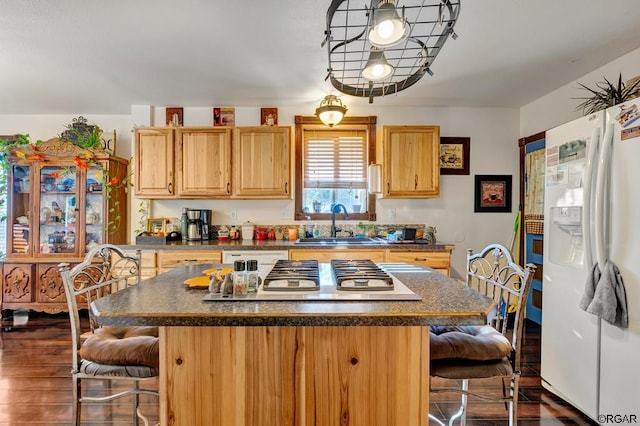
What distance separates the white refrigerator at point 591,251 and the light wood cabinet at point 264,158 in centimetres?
235

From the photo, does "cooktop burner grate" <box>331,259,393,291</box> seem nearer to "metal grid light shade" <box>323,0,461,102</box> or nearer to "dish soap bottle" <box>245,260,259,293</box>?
"dish soap bottle" <box>245,260,259,293</box>

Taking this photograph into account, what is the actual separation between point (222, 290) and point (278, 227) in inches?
103

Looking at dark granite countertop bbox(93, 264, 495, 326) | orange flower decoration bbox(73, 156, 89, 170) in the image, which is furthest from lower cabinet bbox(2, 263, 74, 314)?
dark granite countertop bbox(93, 264, 495, 326)

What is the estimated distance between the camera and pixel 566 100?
10.4 feet

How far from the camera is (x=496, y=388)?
2.24m

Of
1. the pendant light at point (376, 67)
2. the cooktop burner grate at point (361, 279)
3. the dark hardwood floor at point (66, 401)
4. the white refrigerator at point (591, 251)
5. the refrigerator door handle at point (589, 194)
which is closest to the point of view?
the cooktop burner grate at point (361, 279)

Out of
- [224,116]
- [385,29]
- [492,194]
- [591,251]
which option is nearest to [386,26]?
[385,29]

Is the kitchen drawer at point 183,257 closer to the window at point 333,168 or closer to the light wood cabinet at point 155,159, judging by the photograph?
the light wood cabinet at point 155,159

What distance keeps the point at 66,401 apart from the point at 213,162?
2.33 metres

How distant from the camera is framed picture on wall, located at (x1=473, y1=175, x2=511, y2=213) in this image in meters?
3.80

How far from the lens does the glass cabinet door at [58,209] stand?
3566mm

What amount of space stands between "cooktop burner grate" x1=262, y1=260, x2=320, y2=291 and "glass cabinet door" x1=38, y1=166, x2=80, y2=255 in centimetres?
326

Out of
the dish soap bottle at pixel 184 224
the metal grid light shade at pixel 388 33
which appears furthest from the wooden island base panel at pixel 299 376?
the dish soap bottle at pixel 184 224

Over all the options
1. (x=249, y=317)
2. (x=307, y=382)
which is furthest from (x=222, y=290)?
(x=307, y=382)
